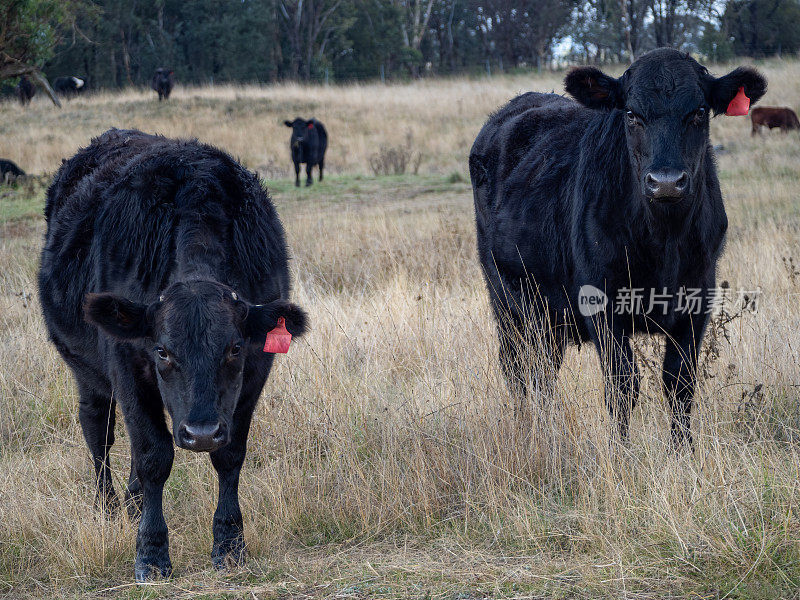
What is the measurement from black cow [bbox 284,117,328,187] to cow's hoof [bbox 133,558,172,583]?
52.8ft

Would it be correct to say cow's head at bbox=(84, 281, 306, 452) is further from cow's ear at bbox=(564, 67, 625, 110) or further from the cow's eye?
the cow's eye

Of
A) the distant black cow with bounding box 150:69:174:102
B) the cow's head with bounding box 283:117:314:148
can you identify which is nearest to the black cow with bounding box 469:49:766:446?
the cow's head with bounding box 283:117:314:148

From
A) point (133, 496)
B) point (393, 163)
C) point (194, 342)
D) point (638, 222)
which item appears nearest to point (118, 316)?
point (194, 342)

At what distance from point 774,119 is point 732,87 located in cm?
1970

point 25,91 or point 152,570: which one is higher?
point 25,91

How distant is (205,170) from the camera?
14.2ft

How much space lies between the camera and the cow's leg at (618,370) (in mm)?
4633

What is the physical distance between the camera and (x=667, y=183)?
4180 millimetres

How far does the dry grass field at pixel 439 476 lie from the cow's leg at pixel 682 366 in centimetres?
12

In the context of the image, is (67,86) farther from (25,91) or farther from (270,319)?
(270,319)

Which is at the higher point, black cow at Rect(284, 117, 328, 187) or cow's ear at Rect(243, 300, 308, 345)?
black cow at Rect(284, 117, 328, 187)

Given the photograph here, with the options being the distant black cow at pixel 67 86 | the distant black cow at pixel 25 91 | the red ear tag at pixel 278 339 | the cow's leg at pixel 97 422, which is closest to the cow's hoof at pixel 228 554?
the red ear tag at pixel 278 339

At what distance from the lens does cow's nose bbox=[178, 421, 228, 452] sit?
134 inches

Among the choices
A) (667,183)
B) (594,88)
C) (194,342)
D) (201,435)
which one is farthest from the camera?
(594,88)
